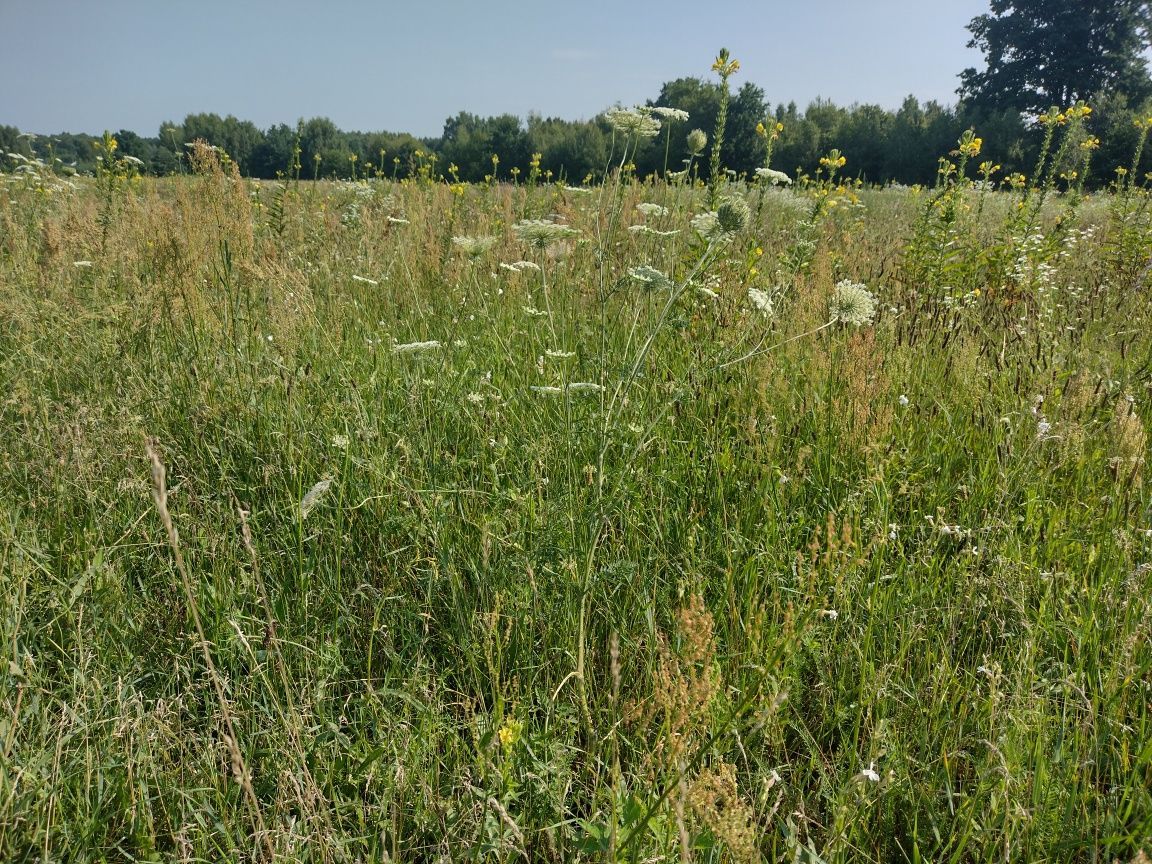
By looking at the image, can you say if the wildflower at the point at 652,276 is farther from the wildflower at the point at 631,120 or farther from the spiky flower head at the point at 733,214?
the wildflower at the point at 631,120

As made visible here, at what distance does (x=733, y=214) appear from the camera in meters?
2.00

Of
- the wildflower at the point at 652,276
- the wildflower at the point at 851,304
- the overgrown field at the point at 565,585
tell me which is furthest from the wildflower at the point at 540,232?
the wildflower at the point at 851,304

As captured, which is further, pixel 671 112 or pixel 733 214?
pixel 671 112

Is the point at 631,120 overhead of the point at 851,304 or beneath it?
overhead

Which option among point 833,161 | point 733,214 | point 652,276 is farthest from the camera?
point 833,161

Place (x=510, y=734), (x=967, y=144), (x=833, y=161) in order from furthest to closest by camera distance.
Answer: (x=833, y=161)
(x=967, y=144)
(x=510, y=734)

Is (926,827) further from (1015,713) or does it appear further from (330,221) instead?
(330,221)

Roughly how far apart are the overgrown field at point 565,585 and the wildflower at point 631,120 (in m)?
0.36

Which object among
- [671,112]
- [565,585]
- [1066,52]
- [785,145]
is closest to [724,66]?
[671,112]

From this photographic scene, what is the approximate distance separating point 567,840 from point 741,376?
1.81m

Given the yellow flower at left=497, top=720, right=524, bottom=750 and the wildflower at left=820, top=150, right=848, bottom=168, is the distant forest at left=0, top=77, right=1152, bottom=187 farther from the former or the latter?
the yellow flower at left=497, top=720, right=524, bottom=750

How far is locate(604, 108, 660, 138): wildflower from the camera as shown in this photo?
2156 mm

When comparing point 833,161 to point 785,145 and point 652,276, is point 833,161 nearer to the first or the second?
point 652,276

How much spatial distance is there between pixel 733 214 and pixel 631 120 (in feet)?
1.58
